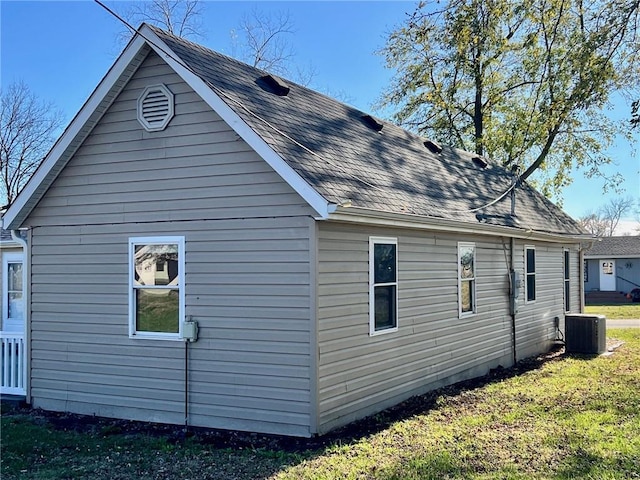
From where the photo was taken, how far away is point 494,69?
84.1ft

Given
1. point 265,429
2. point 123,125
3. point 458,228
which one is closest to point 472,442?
point 265,429

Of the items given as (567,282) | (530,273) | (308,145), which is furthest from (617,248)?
(308,145)

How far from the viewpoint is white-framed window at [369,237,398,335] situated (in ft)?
27.1

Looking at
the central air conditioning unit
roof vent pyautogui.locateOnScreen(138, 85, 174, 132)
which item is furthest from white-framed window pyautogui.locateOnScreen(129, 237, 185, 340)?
the central air conditioning unit

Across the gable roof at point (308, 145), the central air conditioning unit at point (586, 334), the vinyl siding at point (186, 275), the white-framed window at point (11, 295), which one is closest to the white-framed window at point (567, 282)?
the central air conditioning unit at point (586, 334)

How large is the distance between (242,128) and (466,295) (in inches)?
226

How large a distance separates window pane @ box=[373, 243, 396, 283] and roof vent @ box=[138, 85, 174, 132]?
3348mm

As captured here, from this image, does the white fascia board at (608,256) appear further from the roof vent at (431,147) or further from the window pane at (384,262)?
the window pane at (384,262)

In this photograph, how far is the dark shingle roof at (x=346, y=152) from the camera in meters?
7.61

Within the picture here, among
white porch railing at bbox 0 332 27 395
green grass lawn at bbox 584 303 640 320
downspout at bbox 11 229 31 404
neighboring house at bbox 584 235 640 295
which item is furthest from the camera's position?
neighboring house at bbox 584 235 640 295

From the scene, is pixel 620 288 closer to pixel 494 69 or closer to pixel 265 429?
pixel 494 69

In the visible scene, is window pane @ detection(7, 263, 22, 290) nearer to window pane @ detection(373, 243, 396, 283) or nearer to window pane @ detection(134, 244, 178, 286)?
window pane @ detection(134, 244, 178, 286)

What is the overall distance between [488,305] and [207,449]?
6926 millimetres

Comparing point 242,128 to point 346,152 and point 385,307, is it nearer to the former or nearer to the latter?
point 346,152
